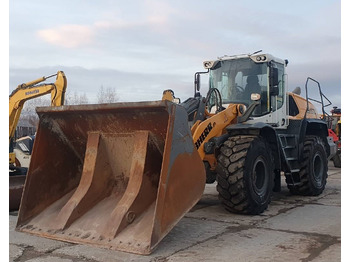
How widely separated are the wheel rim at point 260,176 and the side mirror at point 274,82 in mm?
1363

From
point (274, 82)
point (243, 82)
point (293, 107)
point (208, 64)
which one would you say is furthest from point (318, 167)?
point (208, 64)

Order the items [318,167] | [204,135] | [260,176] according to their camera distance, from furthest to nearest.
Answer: [318,167] → [260,176] → [204,135]

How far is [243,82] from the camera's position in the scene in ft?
24.2

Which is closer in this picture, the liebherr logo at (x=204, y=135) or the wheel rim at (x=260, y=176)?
the liebherr logo at (x=204, y=135)

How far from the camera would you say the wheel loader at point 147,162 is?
448cm

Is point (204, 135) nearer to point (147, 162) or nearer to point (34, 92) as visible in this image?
point (147, 162)

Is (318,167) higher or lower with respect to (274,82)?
lower

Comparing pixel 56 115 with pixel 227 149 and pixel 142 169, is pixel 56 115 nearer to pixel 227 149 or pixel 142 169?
pixel 142 169

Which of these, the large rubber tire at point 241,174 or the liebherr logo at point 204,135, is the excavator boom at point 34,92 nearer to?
the liebherr logo at point 204,135

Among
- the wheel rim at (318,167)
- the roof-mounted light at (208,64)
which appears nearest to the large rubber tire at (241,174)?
the roof-mounted light at (208,64)

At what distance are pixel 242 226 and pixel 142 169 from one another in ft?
5.34

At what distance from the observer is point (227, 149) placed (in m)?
5.98

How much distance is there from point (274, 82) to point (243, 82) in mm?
569

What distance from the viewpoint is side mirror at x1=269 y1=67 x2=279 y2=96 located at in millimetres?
7045
